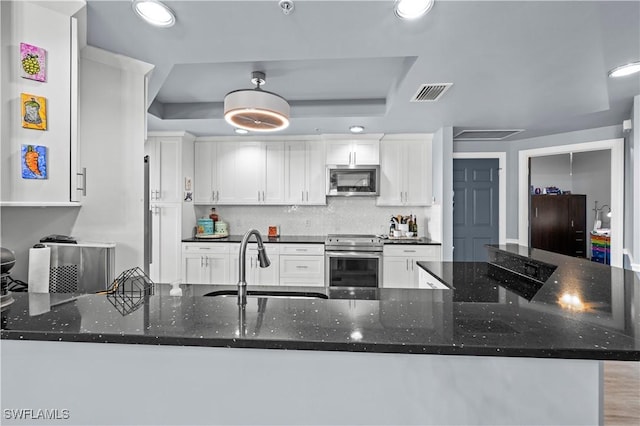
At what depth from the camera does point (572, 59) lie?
1990 mm

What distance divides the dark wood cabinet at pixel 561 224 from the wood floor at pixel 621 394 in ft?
20.1

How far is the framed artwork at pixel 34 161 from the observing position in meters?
1.30

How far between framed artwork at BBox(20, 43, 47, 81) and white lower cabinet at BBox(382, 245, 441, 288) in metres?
3.43

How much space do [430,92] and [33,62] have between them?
2562mm

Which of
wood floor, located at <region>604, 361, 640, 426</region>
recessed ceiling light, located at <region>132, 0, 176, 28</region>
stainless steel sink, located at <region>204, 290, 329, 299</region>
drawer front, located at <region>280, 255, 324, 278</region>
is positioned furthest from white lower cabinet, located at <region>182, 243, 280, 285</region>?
wood floor, located at <region>604, 361, 640, 426</region>

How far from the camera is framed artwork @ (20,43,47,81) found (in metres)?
1.30

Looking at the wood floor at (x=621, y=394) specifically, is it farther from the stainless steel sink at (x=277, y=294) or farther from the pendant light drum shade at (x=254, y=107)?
the pendant light drum shade at (x=254, y=107)

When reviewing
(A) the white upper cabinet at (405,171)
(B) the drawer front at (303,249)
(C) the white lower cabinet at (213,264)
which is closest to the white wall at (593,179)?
(A) the white upper cabinet at (405,171)

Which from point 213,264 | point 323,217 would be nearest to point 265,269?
point 213,264

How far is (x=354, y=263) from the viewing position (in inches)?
149

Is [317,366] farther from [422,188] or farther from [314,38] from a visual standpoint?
[422,188]

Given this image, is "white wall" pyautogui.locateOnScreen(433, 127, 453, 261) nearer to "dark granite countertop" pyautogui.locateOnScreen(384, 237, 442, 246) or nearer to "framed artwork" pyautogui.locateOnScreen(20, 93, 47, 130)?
"dark granite countertop" pyautogui.locateOnScreen(384, 237, 442, 246)

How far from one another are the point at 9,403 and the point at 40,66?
1.36m

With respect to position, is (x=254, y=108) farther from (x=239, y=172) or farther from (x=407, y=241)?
(x=407, y=241)
